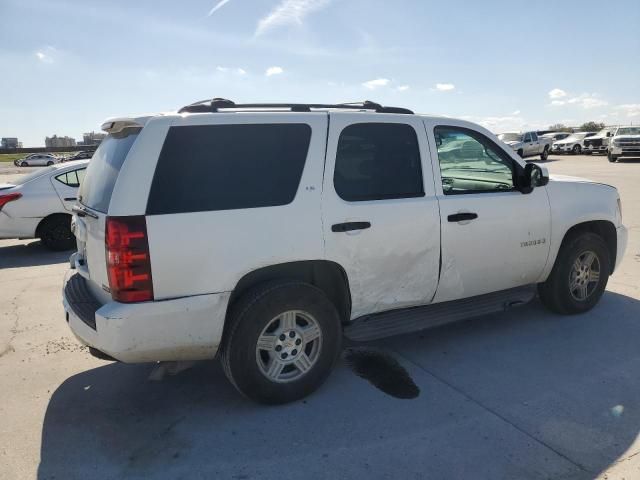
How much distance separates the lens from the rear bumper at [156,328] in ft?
9.75

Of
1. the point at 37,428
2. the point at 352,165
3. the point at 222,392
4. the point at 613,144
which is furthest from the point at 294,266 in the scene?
the point at 613,144

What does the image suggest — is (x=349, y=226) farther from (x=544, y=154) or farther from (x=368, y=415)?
(x=544, y=154)

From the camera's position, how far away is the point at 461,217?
3963mm

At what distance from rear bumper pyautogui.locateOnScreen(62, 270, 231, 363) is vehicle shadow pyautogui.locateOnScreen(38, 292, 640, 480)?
516 millimetres

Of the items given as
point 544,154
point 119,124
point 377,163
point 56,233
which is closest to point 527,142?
point 544,154

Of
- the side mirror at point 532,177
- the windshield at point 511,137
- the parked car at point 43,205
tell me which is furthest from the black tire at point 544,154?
the side mirror at point 532,177

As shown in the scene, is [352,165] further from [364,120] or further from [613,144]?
[613,144]

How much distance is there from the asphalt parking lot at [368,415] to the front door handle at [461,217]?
1.14m

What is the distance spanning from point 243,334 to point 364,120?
5.69 feet

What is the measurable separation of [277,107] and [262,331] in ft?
5.38

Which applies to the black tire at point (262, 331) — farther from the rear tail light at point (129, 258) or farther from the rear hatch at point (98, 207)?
Answer: the rear hatch at point (98, 207)

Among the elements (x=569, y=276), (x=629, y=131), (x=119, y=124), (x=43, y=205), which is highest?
(x=629, y=131)

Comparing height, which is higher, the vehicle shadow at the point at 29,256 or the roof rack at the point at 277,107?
the roof rack at the point at 277,107

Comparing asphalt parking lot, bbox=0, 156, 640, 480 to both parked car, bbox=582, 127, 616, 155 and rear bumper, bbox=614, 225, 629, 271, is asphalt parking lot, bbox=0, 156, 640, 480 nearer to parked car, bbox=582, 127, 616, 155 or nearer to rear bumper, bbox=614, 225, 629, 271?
rear bumper, bbox=614, 225, 629, 271
